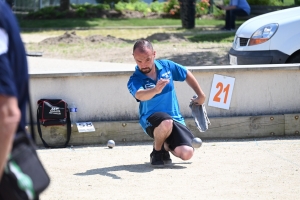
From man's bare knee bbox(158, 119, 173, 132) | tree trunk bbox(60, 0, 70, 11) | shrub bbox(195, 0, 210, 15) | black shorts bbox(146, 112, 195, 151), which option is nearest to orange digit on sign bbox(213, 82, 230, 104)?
black shorts bbox(146, 112, 195, 151)

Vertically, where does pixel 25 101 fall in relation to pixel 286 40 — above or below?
above

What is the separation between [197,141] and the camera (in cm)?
671

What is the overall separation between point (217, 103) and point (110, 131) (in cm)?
144

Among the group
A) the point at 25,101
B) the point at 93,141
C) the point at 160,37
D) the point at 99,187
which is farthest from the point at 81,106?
the point at 160,37

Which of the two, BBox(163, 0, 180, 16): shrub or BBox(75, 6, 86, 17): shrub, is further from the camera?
BBox(75, 6, 86, 17): shrub

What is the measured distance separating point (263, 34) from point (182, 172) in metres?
3.93

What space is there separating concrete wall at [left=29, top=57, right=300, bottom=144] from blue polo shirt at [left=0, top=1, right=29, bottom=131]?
5746 millimetres

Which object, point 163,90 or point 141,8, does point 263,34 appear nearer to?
point 163,90

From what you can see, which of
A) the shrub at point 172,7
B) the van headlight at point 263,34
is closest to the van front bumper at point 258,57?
the van headlight at point 263,34

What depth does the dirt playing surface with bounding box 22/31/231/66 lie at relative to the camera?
43.9 feet

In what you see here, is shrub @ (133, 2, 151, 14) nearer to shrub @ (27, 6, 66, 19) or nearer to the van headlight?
shrub @ (27, 6, 66, 19)

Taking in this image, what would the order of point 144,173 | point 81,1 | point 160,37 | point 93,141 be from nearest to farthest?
point 144,173, point 93,141, point 160,37, point 81,1

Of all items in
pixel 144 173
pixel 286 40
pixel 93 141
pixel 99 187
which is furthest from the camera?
pixel 286 40

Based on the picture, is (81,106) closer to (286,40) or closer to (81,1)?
(286,40)
